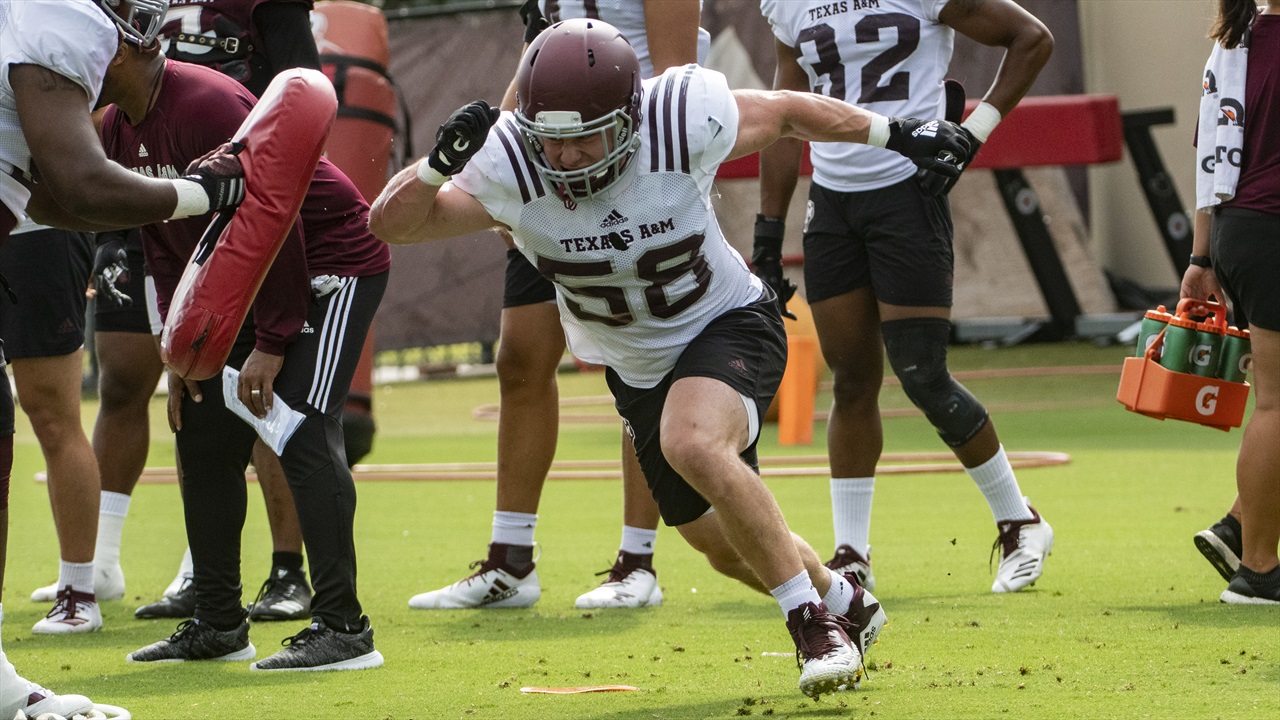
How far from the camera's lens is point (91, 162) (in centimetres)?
320

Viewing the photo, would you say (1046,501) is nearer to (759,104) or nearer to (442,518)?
(442,518)

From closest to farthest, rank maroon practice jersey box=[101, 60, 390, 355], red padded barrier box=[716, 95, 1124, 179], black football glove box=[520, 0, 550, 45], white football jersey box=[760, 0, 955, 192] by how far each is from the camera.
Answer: maroon practice jersey box=[101, 60, 390, 355]
white football jersey box=[760, 0, 955, 192]
black football glove box=[520, 0, 550, 45]
red padded barrier box=[716, 95, 1124, 179]

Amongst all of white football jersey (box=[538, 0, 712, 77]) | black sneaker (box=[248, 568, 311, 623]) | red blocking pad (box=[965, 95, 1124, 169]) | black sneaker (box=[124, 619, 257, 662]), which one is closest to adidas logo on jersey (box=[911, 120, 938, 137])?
white football jersey (box=[538, 0, 712, 77])

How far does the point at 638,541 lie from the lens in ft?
16.8

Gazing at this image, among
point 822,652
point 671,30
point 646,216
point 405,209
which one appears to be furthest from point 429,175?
point 671,30

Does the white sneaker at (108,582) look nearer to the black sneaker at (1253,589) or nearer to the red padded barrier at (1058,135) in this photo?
the black sneaker at (1253,589)

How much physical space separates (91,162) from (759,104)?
1.52 metres

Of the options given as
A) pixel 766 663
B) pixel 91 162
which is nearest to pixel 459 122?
pixel 91 162

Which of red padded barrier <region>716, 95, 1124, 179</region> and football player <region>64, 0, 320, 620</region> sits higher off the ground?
football player <region>64, 0, 320, 620</region>

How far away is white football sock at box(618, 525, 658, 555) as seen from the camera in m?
5.11

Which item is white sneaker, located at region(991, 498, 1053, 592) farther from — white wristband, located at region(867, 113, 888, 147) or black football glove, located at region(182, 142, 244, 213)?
black football glove, located at region(182, 142, 244, 213)

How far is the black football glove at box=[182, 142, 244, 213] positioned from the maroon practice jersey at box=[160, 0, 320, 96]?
142cm

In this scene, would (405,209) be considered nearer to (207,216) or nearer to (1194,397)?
(207,216)

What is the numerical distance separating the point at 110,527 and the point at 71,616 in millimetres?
656
